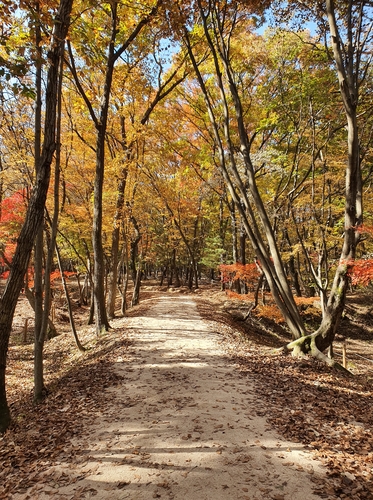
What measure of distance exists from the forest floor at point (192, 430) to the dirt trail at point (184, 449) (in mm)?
14

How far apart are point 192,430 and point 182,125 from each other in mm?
16283

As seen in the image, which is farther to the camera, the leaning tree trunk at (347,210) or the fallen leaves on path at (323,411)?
the leaning tree trunk at (347,210)

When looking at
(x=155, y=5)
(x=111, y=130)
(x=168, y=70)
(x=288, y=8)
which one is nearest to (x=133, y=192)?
(x=111, y=130)

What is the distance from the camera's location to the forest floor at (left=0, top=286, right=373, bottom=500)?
3164mm

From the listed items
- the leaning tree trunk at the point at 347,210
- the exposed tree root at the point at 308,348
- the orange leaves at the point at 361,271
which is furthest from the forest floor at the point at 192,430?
the orange leaves at the point at 361,271

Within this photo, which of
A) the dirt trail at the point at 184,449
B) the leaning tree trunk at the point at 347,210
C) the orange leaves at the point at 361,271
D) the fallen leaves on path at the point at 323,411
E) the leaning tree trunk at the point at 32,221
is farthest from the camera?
the leaning tree trunk at the point at 347,210

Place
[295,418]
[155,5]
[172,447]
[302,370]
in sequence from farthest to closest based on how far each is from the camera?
1. [155,5]
2. [302,370]
3. [295,418]
4. [172,447]

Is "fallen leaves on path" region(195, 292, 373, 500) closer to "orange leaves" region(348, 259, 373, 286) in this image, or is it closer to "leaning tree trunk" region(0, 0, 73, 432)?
"orange leaves" region(348, 259, 373, 286)

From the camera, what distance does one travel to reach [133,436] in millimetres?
4098

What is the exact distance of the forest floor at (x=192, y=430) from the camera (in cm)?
316

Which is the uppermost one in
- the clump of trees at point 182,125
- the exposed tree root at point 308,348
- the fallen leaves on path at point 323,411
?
the clump of trees at point 182,125

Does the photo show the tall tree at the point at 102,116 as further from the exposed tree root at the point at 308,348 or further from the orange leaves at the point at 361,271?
the orange leaves at the point at 361,271

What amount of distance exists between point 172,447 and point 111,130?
13.0 m

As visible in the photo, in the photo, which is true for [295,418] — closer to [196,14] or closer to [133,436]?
[133,436]
